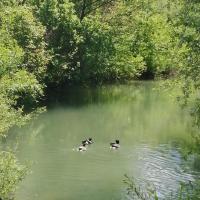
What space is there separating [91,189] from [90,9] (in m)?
24.1

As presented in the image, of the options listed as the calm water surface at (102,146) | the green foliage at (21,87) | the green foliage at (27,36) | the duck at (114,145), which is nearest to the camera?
the calm water surface at (102,146)

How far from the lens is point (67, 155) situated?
65.9 feet

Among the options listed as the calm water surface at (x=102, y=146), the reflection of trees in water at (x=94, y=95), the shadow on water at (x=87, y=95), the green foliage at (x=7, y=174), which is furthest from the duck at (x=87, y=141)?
the reflection of trees in water at (x=94, y=95)

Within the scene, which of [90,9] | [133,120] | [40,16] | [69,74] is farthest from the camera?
[90,9]

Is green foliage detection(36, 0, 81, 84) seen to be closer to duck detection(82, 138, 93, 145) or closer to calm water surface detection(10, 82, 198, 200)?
calm water surface detection(10, 82, 198, 200)

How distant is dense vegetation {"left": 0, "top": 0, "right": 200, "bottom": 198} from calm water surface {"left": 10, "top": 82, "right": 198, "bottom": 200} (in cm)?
172

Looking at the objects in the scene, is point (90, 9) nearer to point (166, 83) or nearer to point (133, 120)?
point (133, 120)

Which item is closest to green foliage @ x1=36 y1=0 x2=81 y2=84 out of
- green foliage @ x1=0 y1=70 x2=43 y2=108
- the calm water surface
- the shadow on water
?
the shadow on water

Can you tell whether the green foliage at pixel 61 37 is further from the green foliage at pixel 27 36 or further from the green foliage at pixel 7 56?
the green foliage at pixel 7 56

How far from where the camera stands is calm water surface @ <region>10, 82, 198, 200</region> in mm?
16281

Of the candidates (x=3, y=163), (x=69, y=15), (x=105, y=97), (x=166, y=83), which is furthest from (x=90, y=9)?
(x=3, y=163)

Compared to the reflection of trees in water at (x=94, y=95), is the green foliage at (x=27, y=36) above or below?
above

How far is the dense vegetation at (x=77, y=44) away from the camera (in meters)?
26.2

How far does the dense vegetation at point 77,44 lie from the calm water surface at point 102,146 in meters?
1.72
